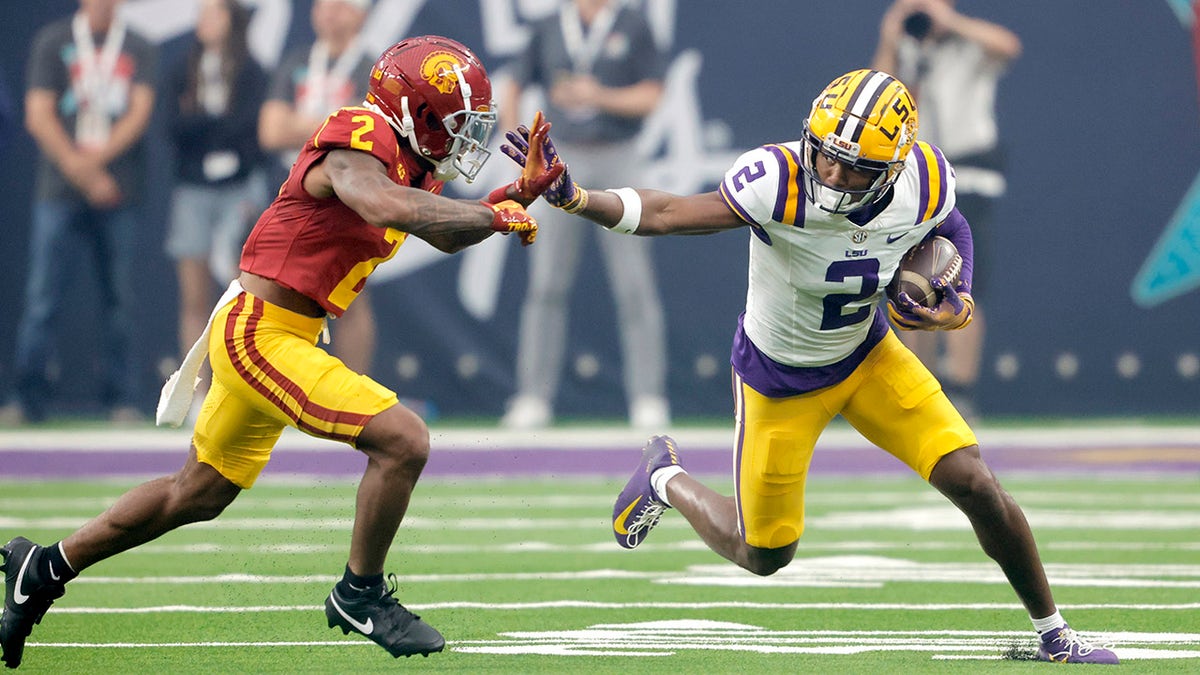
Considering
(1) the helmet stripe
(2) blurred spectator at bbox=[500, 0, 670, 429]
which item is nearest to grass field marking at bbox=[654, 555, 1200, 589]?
(1) the helmet stripe

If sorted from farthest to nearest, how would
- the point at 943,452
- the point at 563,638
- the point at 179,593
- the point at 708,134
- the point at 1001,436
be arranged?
the point at 708,134 < the point at 1001,436 < the point at 179,593 < the point at 563,638 < the point at 943,452

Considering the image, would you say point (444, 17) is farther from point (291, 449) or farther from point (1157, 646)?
point (1157, 646)

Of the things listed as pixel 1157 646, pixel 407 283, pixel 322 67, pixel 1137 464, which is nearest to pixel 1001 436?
pixel 1137 464

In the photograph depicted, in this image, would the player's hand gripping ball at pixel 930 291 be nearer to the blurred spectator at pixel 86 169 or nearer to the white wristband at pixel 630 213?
the white wristband at pixel 630 213

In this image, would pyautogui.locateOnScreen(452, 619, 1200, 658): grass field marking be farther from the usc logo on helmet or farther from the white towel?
the usc logo on helmet

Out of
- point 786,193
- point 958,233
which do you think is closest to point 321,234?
point 786,193

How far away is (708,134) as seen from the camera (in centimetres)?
1143

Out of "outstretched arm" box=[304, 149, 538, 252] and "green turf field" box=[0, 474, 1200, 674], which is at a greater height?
"outstretched arm" box=[304, 149, 538, 252]

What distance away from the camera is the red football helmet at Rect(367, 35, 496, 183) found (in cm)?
461

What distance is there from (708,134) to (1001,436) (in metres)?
2.77

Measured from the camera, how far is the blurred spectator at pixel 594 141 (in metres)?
10.9

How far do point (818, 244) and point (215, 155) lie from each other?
7391 millimetres

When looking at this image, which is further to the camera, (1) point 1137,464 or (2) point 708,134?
(2) point 708,134

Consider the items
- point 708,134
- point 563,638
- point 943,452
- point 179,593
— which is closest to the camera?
Result: point 943,452
